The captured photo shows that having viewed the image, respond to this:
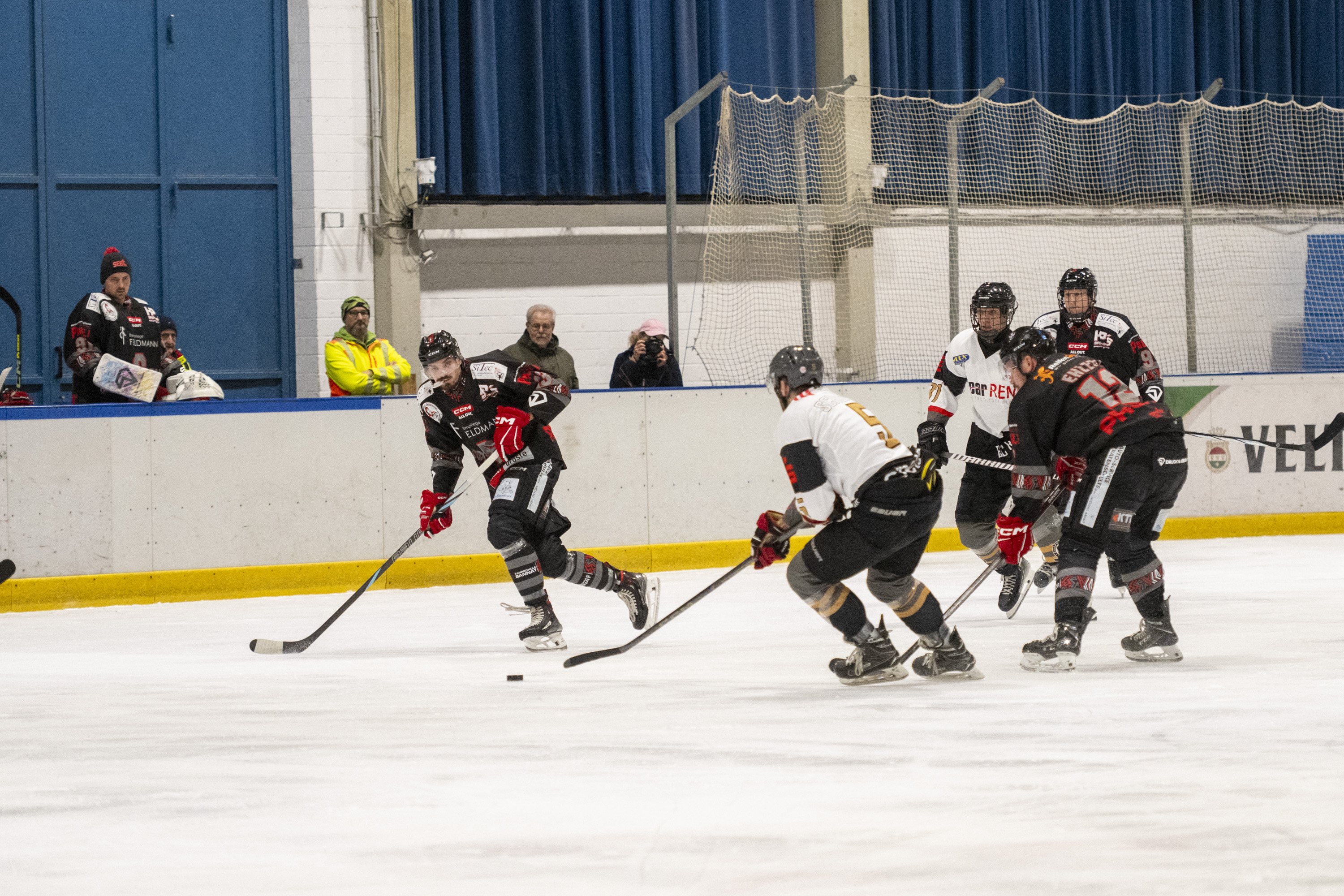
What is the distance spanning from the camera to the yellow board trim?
6.29 meters

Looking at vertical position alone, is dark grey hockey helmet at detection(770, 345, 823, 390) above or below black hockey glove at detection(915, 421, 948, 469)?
above

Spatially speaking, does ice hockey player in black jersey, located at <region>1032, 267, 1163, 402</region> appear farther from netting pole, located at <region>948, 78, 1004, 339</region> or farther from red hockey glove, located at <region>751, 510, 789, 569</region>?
netting pole, located at <region>948, 78, 1004, 339</region>

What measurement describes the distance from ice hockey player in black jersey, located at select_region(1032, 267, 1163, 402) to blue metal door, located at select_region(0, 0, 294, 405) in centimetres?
544

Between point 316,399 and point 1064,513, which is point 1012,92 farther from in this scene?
point 1064,513

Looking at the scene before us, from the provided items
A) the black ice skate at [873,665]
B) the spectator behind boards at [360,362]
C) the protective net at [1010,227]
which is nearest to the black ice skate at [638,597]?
the black ice skate at [873,665]

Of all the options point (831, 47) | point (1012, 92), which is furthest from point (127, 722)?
point (1012, 92)

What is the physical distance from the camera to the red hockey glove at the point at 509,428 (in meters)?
5.07

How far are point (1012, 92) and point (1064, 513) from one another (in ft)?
22.3

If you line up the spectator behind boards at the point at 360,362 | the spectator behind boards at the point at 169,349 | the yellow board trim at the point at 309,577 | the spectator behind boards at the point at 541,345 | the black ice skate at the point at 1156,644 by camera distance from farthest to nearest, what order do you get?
the spectator behind boards at the point at 541,345 < the spectator behind boards at the point at 360,362 < the spectator behind boards at the point at 169,349 < the yellow board trim at the point at 309,577 < the black ice skate at the point at 1156,644

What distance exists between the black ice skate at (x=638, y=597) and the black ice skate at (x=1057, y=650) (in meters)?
1.46

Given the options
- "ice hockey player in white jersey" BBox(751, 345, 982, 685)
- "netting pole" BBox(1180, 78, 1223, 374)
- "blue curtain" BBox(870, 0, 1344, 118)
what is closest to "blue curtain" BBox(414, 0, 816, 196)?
"blue curtain" BBox(870, 0, 1344, 118)

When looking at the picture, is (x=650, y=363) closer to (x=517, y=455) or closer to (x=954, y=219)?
(x=954, y=219)

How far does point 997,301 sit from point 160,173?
592 centimetres

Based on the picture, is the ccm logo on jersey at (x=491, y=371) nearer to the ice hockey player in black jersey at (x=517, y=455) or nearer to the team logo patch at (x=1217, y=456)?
the ice hockey player in black jersey at (x=517, y=455)
